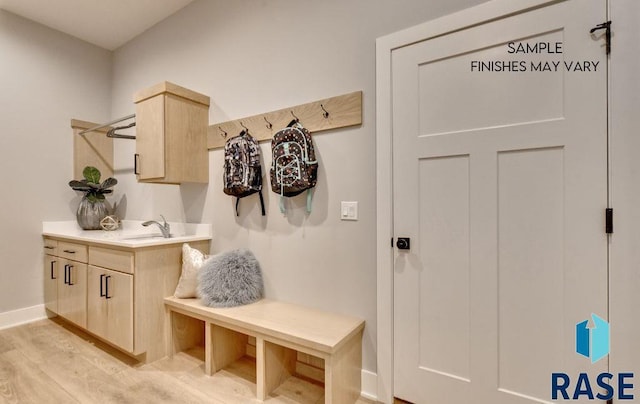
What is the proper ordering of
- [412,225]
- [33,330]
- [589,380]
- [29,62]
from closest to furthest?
[589,380], [412,225], [33,330], [29,62]

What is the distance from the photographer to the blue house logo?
1185 mm

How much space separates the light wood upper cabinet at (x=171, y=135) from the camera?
217 cm

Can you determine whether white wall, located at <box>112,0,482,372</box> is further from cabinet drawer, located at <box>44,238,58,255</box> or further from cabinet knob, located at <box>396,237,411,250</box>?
cabinet drawer, located at <box>44,238,58,255</box>

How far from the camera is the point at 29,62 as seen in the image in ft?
9.09

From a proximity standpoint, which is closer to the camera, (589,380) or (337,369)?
(589,380)

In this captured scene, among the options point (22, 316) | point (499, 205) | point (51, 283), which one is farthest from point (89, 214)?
point (499, 205)

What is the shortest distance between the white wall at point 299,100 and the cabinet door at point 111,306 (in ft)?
2.18

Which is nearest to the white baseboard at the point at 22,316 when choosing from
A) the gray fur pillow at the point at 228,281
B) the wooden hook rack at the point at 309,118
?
the gray fur pillow at the point at 228,281

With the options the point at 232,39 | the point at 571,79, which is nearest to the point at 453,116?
the point at 571,79

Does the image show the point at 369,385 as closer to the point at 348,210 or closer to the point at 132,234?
the point at 348,210

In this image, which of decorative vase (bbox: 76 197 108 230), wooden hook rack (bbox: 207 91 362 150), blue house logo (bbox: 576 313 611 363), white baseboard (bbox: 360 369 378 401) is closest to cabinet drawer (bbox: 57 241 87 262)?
decorative vase (bbox: 76 197 108 230)

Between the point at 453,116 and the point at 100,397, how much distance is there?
2.43m

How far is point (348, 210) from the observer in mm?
1774

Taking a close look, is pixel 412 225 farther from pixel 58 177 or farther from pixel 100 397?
pixel 58 177
